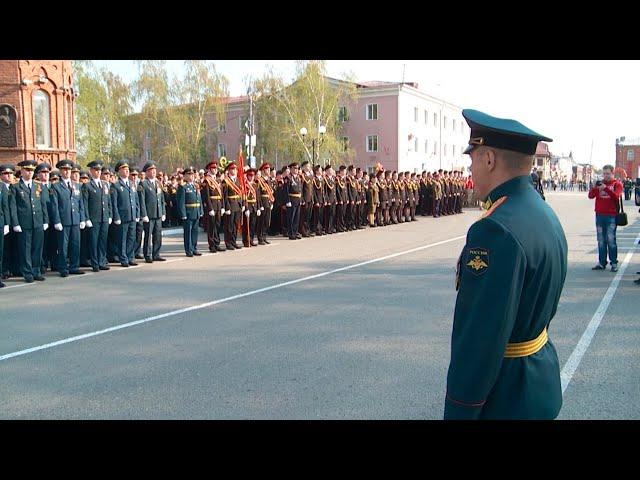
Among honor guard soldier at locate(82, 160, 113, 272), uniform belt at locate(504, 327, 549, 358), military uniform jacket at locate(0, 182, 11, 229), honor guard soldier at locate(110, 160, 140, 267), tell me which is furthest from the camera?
honor guard soldier at locate(110, 160, 140, 267)

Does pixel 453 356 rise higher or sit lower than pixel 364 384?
higher

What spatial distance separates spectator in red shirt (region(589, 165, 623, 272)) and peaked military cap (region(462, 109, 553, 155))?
1016 cm

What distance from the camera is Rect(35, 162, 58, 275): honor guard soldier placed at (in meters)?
11.8

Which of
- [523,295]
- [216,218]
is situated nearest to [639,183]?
[216,218]

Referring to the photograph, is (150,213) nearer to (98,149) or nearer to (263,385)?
(263,385)

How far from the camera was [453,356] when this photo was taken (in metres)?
2.27

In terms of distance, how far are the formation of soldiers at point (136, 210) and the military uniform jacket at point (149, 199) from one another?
0.08 feet

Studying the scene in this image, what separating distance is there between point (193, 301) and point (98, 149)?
51444 mm

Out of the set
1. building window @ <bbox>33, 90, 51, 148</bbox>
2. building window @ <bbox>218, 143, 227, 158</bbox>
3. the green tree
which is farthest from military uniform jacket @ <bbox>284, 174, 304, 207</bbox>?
building window @ <bbox>218, 143, 227, 158</bbox>

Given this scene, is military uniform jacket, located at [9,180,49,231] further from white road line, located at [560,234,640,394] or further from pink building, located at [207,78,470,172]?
pink building, located at [207,78,470,172]

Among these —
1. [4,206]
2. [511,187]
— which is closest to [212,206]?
[4,206]

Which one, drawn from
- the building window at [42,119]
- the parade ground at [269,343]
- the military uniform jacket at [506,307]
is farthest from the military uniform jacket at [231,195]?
the military uniform jacket at [506,307]

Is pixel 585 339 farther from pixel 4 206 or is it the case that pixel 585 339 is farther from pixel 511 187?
pixel 4 206

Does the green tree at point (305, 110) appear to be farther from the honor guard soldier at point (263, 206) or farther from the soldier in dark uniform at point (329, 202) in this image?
the honor guard soldier at point (263, 206)
